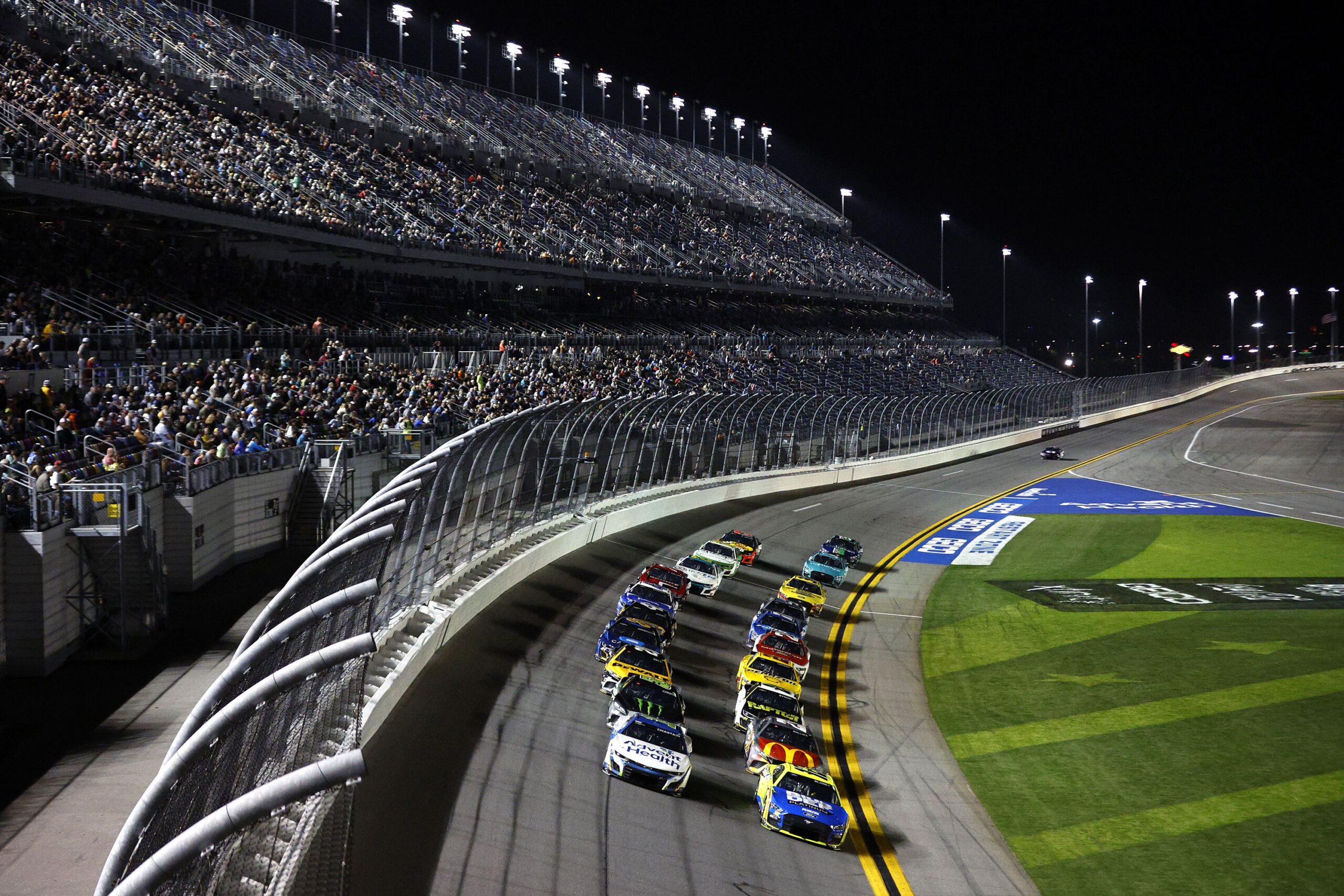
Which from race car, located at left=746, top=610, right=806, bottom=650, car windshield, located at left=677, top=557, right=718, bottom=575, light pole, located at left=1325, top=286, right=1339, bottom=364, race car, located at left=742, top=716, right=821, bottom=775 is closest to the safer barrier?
car windshield, located at left=677, top=557, right=718, bottom=575

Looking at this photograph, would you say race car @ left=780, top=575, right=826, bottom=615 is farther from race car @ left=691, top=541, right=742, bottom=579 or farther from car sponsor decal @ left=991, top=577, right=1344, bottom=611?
car sponsor decal @ left=991, top=577, right=1344, bottom=611

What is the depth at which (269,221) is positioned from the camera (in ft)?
137

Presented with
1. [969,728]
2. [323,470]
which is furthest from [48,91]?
[969,728]

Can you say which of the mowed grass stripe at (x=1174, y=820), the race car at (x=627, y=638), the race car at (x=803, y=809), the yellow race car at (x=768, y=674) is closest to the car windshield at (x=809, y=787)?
the race car at (x=803, y=809)

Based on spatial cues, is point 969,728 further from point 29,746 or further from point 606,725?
point 29,746

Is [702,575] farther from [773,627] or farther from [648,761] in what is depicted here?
[648,761]

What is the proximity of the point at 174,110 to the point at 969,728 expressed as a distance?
39506 millimetres

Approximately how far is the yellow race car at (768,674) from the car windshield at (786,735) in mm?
2283

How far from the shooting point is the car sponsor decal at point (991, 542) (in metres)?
35.8

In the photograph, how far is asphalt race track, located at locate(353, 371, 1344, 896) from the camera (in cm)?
1277

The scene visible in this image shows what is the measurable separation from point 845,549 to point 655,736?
716 inches

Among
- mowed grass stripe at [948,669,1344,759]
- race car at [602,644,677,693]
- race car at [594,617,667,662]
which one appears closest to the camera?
race car at [602,644,677,693]

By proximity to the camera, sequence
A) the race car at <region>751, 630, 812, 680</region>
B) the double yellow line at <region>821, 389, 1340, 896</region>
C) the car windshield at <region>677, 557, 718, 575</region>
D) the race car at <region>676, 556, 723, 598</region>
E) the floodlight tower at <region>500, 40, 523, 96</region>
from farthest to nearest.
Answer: the floodlight tower at <region>500, 40, 523, 96</region>, the car windshield at <region>677, 557, 718, 575</region>, the race car at <region>676, 556, 723, 598</region>, the race car at <region>751, 630, 812, 680</region>, the double yellow line at <region>821, 389, 1340, 896</region>

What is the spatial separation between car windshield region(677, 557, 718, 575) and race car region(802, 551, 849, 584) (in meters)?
3.97
